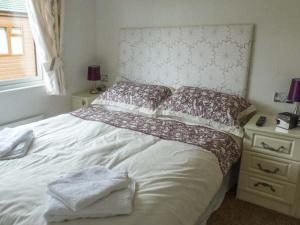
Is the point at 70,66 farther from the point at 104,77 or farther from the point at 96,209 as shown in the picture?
the point at 96,209

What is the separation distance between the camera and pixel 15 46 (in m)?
2.76

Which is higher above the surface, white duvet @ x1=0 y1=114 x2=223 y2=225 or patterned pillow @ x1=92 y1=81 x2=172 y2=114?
patterned pillow @ x1=92 y1=81 x2=172 y2=114

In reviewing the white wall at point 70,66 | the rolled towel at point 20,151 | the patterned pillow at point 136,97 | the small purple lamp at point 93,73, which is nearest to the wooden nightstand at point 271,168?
the patterned pillow at point 136,97

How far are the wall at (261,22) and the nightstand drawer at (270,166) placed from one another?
601 mm

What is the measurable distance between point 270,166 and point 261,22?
1295 mm

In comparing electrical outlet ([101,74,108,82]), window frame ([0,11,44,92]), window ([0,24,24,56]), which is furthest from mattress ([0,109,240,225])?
electrical outlet ([101,74,108,82])

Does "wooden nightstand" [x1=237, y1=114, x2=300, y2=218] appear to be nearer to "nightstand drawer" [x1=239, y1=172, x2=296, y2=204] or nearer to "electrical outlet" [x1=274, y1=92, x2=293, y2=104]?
"nightstand drawer" [x1=239, y1=172, x2=296, y2=204]

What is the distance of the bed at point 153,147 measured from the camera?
1.26m

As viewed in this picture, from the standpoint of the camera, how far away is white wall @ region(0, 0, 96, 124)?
273 cm

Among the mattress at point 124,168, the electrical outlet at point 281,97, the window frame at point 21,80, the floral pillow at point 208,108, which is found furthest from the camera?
the window frame at point 21,80

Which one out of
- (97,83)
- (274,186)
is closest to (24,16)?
(97,83)

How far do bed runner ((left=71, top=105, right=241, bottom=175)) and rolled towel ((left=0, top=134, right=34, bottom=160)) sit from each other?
722 mm

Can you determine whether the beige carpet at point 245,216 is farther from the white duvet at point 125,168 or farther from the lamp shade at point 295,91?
the lamp shade at point 295,91

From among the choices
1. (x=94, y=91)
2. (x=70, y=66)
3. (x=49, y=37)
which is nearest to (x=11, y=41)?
(x=49, y=37)
